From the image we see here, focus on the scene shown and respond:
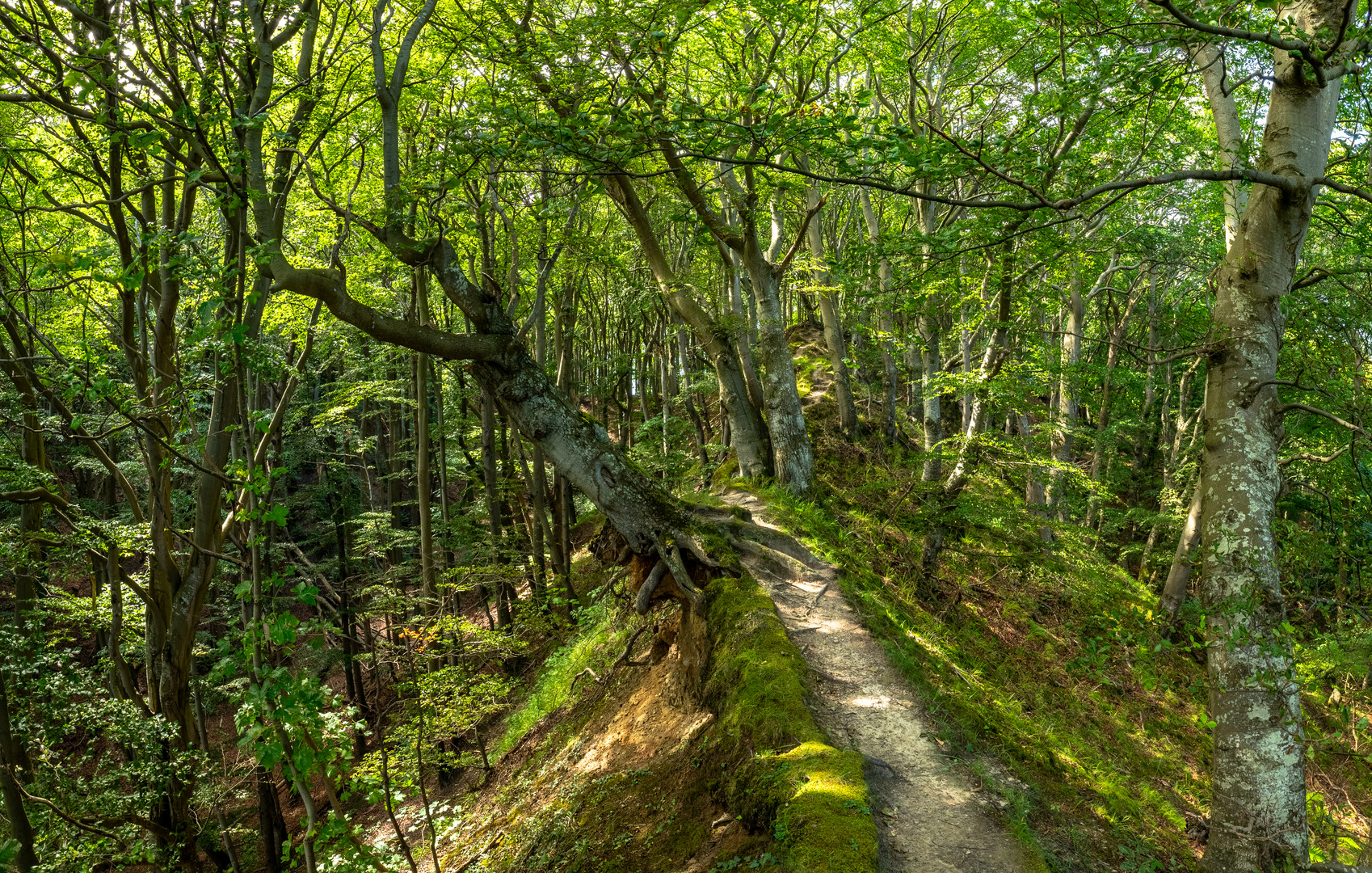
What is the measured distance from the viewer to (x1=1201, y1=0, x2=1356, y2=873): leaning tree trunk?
4309 mm

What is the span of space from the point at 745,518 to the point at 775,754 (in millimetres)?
4407

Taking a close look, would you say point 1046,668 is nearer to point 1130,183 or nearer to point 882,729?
point 882,729

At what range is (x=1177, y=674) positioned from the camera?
1173 centimetres

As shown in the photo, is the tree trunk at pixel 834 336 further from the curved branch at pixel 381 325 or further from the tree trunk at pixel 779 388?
the curved branch at pixel 381 325

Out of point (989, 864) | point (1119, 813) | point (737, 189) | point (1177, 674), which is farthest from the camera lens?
point (1177, 674)

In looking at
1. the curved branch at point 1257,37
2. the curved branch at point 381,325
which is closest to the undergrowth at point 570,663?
the curved branch at point 381,325

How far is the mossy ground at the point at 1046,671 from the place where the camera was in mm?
4934

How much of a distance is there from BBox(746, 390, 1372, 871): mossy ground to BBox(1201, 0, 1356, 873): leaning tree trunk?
0.24 metres

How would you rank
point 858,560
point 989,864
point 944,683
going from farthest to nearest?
point 858,560 < point 944,683 < point 989,864

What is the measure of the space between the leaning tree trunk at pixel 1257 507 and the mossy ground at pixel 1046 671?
0.24 meters

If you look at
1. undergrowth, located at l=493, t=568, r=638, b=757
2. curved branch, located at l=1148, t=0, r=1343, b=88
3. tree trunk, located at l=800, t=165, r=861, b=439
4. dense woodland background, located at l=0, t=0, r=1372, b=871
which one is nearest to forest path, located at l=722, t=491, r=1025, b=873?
dense woodland background, located at l=0, t=0, r=1372, b=871

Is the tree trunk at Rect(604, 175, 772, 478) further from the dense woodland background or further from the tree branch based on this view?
the tree branch

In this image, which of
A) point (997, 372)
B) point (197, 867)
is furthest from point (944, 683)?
point (197, 867)

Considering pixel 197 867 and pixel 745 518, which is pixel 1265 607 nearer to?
pixel 745 518
